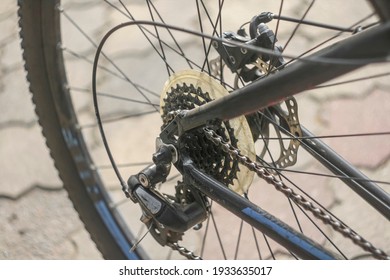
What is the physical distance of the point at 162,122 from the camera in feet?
3.89

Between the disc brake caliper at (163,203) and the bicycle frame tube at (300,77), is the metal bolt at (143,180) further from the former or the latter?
the bicycle frame tube at (300,77)

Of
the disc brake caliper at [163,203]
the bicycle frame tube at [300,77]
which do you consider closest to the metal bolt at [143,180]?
the disc brake caliper at [163,203]

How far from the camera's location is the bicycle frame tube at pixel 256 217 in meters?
0.73

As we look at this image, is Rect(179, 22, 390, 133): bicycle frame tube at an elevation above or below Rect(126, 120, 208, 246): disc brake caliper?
below

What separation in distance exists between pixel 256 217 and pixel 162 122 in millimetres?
445

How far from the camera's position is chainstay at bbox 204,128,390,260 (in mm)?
707

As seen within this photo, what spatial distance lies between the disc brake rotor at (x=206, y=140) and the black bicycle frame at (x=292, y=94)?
2 cm

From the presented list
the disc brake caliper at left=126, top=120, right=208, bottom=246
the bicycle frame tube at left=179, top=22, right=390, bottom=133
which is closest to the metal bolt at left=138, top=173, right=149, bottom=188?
the disc brake caliper at left=126, top=120, right=208, bottom=246

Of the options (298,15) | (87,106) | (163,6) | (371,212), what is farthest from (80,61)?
(371,212)

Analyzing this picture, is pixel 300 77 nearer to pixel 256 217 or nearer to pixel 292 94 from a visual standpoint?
pixel 292 94

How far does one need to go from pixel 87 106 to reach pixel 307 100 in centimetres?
49

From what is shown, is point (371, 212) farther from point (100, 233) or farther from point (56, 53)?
point (56, 53)

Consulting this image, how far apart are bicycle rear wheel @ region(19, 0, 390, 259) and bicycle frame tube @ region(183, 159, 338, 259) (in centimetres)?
4

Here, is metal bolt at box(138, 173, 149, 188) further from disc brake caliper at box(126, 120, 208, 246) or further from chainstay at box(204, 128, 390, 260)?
chainstay at box(204, 128, 390, 260)
